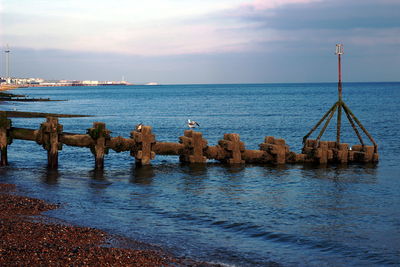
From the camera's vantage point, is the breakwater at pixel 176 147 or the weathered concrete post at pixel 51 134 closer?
the weathered concrete post at pixel 51 134

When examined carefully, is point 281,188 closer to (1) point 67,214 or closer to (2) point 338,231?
(2) point 338,231

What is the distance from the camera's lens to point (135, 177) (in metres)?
22.6

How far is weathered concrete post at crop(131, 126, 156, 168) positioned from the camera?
23.7 m

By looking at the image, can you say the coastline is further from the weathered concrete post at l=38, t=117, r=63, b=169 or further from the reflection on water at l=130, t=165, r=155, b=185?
the weathered concrete post at l=38, t=117, r=63, b=169

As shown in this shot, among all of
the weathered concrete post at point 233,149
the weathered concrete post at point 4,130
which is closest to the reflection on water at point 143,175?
the weathered concrete post at point 233,149

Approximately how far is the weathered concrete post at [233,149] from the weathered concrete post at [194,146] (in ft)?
3.46

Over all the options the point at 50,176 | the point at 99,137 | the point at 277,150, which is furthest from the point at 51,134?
the point at 277,150

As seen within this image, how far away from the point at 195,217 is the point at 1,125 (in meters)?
12.7

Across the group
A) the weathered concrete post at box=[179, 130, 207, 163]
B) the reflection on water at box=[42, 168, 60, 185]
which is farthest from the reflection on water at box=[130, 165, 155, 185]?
the reflection on water at box=[42, 168, 60, 185]

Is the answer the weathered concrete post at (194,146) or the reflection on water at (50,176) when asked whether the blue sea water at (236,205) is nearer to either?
the reflection on water at (50,176)

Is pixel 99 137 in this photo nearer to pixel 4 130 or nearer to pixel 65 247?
pixel 4 130

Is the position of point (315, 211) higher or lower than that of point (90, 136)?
lower

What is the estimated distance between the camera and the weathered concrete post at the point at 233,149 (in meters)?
25.3

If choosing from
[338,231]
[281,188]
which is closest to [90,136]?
[281,188]
